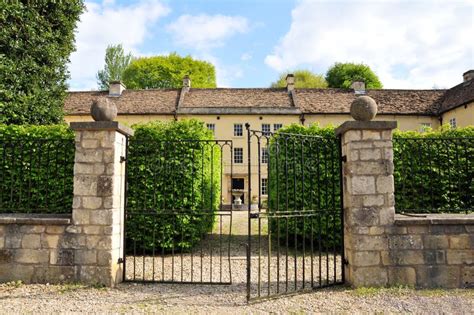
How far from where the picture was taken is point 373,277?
191 inches

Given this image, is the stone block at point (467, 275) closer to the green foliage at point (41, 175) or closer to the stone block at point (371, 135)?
the stone block at point (371, 135)

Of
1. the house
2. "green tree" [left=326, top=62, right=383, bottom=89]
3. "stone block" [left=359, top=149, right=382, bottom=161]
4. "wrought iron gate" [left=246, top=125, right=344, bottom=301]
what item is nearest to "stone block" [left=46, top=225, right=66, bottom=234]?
"wrought iron gate" [left=246, top=125, right=344, bottom=301]

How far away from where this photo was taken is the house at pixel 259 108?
23766 millimetres

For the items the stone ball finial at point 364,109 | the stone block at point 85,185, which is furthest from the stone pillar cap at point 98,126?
the stone ball finial at point 364,109

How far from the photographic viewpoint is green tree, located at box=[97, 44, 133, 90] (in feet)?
138

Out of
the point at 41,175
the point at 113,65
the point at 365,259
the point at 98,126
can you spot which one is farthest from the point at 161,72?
the point at 365,259

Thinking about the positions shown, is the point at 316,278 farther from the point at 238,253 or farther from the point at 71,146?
the point at 71,146

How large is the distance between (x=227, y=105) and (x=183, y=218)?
1819cm

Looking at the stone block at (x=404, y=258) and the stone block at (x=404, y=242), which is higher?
the stone block at (x=404, y=242)

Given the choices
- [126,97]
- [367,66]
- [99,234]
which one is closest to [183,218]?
[99,234]

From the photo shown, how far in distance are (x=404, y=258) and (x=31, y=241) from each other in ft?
18.0

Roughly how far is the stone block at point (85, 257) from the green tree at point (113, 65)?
132 ft

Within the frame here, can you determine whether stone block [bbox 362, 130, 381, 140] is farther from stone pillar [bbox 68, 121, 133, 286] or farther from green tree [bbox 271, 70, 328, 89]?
green tree [bbox 271, 70, 328, 89]

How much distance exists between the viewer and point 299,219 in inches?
319
